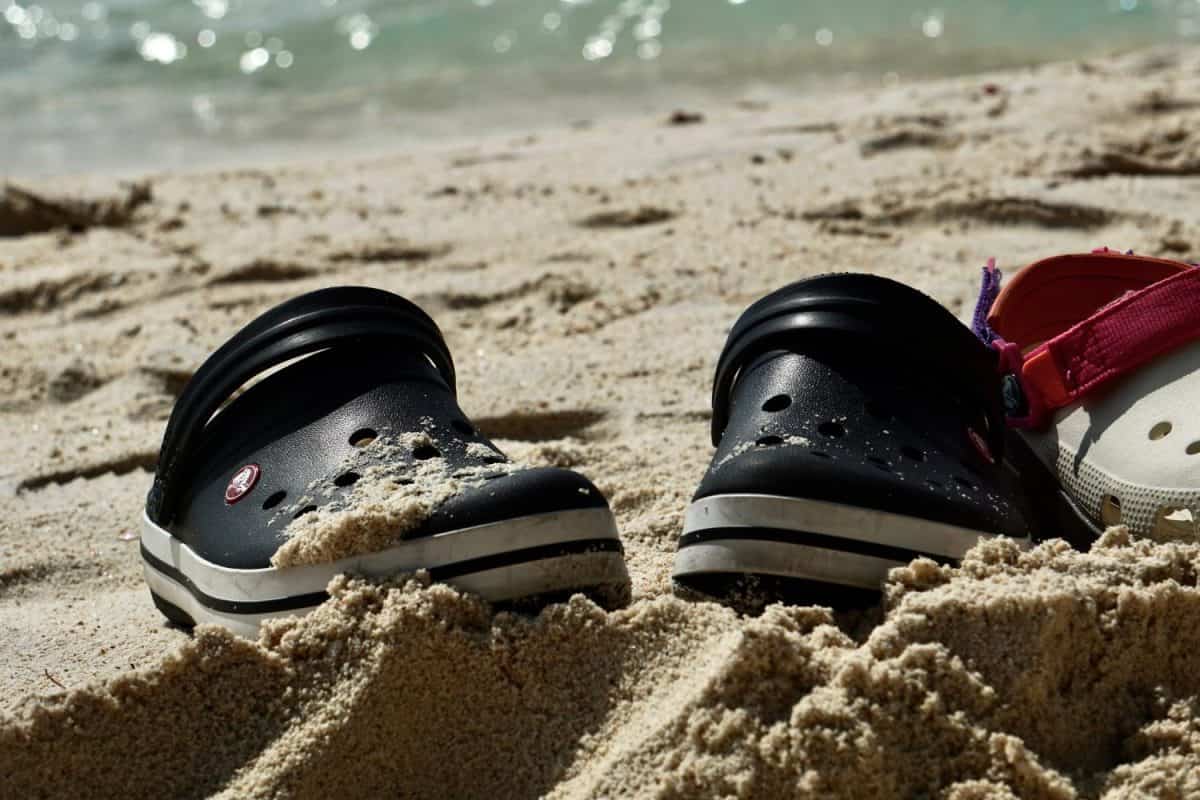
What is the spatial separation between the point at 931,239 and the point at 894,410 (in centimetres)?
181

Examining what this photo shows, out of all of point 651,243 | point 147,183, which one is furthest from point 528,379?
point 147,183

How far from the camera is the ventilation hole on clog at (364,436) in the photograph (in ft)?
5.42

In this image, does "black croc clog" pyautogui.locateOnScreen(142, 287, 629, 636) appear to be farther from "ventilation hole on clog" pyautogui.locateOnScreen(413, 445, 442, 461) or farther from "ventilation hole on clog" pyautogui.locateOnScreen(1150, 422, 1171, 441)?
"ventilation hole on clog" pyautogui.locateOnScreen(1150, 422, 1171, 441)

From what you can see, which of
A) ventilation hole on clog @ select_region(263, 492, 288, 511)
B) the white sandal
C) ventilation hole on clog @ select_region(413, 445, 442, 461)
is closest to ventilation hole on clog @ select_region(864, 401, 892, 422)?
the white sandal

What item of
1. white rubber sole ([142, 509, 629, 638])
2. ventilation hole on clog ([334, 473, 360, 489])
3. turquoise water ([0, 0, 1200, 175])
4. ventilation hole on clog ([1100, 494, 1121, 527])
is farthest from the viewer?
turquoise water ([0, 0, 1200, 175])

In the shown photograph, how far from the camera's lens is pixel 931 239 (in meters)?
3.36

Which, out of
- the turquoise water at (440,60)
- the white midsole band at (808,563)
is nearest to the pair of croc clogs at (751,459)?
the white midsole band at (808,563)

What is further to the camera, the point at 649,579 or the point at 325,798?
the point at 649,579

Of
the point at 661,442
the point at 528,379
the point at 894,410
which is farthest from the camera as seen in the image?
the point at 528,379

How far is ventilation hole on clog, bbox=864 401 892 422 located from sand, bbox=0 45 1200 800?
21 cm

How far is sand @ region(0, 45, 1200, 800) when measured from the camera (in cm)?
130

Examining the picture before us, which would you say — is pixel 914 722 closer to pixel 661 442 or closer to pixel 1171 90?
pixel 661 442

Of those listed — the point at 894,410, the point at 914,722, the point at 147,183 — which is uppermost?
the point at 894,410

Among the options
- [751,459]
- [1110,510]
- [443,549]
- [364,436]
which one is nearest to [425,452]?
[364,436]
